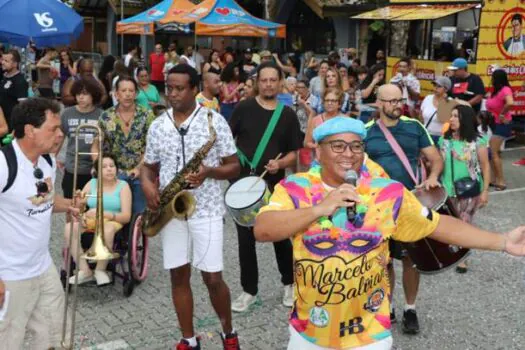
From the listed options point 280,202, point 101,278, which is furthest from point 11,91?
point 280,202

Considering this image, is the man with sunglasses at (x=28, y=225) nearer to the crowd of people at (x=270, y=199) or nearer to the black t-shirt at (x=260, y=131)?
the crowd of people at (x=270, y=199)

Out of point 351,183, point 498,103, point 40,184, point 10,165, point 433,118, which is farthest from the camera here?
point 498,103

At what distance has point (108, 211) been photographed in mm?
6246

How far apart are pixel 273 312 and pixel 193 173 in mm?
1757

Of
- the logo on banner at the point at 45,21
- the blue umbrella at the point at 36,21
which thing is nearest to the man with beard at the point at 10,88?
the blue umbrella at the point at 36,21

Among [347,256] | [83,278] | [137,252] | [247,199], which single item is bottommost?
[83,278]

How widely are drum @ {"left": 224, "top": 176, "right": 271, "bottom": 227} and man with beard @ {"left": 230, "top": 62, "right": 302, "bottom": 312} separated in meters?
0.60

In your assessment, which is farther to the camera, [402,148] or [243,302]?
[243,302]

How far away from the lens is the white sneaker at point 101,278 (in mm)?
5984

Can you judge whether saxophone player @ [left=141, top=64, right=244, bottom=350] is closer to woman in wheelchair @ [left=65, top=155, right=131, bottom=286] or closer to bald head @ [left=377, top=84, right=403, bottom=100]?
bald head @ [left=377, top=84, right=403, bottom=100]

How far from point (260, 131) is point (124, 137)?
128 cm

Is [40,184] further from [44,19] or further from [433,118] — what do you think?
[433,118]

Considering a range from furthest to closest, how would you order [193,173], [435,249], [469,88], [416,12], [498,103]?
[416,12]
[469,88]
[498,103]
[435,249]
[193,173]

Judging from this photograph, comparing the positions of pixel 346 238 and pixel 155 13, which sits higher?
pixel 155 13
